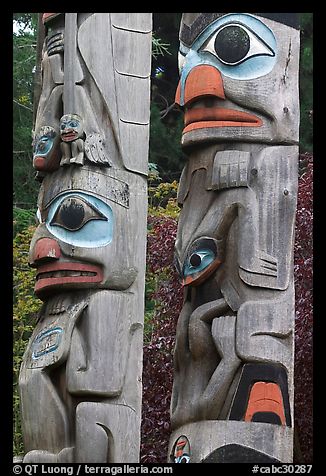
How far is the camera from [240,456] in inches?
264

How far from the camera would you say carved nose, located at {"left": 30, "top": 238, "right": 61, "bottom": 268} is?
289 inches

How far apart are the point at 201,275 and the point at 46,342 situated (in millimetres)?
1053

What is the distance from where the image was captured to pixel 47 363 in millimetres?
7172

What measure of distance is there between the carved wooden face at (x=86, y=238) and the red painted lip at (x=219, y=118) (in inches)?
24.8

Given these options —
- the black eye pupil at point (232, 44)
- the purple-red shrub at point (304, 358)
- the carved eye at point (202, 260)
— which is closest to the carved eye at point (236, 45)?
the black eye pupil at point (232, 44)

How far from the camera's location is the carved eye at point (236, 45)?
24.2ft

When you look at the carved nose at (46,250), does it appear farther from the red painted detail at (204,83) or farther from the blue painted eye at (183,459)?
the blue painted eye at (183,459)

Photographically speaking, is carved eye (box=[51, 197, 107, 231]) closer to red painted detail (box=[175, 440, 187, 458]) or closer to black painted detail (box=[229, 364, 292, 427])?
black painted detail (box=[229, 364, 292, 427])

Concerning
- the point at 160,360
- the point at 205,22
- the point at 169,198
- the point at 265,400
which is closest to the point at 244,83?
the point at 205,22

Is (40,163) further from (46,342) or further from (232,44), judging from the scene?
(232,44)

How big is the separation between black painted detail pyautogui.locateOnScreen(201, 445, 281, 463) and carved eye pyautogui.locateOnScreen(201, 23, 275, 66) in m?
2.42

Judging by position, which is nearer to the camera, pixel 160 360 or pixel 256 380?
pixel 256 380
